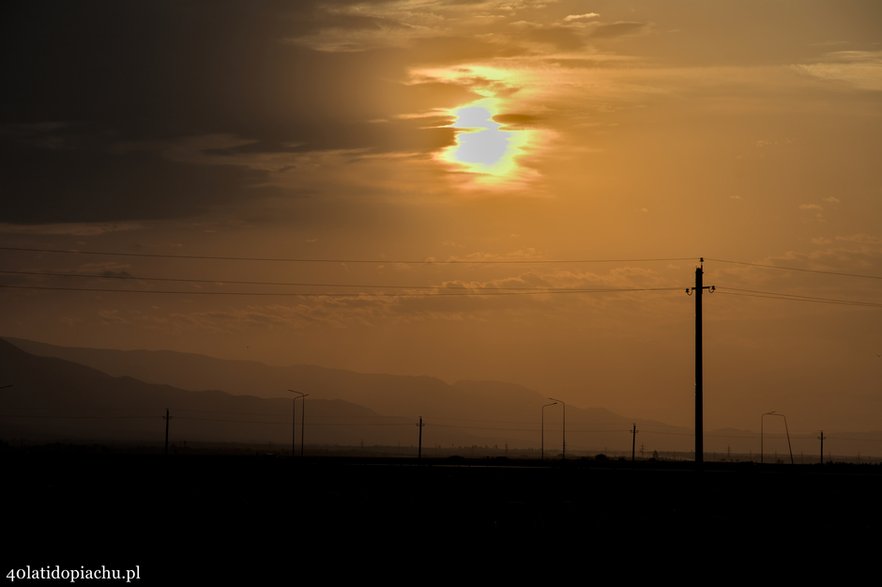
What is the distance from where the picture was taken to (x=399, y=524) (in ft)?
160

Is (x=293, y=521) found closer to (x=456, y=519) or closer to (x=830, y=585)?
(x=456, y=519)

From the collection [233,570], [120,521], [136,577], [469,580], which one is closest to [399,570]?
[469,580]

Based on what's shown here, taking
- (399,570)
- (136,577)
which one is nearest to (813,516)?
(399,570)

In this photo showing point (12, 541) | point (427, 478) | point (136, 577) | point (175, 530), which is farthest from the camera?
point (427, 478)

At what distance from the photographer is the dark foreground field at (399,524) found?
1513 inches

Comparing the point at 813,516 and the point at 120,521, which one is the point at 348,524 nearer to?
the point at 120,521

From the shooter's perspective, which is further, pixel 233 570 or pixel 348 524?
pixel 348 524

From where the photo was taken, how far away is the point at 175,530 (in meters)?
45.6

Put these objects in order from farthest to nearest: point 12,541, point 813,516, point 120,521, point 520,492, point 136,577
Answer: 1. point 520,492
2. point 813,516
3. point 120,521
4. point 12,541
5. point 136,577

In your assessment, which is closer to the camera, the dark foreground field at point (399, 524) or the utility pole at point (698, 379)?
the dark foreground field at point (399, 524)

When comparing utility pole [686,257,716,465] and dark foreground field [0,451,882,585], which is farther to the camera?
utility pole [686,257,716,465]

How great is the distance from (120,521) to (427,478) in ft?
106

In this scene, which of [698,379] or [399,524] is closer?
[399,524]

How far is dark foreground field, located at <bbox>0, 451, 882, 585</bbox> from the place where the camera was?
126 feet
